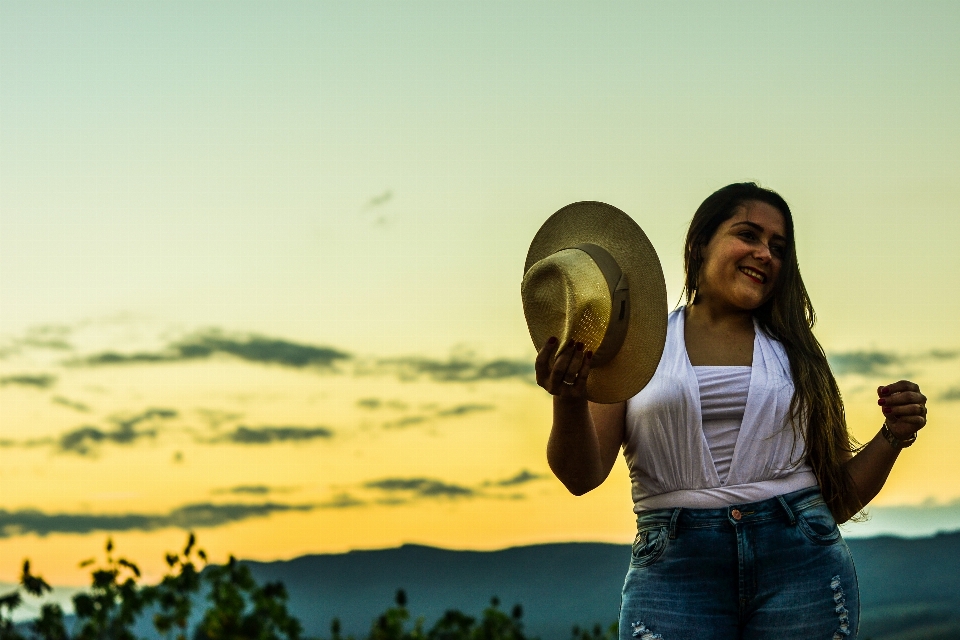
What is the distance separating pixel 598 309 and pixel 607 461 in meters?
0.52

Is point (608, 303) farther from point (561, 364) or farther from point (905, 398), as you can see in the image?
point (905, 398)

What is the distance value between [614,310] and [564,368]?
30cm

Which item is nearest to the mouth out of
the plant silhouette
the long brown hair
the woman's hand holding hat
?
the long brown hair

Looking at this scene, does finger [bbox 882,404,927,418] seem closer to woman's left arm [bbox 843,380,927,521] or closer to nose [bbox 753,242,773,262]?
woman's left arm [bbox 843,380,927,521]

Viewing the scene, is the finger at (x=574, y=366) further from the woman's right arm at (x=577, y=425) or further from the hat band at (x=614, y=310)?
the hat band at (x=614, y=310)

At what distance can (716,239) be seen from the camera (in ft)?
12.0

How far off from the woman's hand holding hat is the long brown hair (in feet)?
2.46

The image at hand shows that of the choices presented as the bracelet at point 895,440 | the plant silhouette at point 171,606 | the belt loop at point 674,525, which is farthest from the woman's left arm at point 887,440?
the plant silhouette at point 171,606

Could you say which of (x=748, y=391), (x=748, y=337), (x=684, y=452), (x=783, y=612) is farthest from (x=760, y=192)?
(x=783, y=612)

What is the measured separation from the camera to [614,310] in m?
3.32

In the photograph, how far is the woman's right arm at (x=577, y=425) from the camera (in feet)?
10.3

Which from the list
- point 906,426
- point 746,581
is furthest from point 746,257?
point 746,581

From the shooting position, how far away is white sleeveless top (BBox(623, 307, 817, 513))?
332 centimetres

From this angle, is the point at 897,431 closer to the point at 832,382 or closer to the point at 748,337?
the point at 832,382
